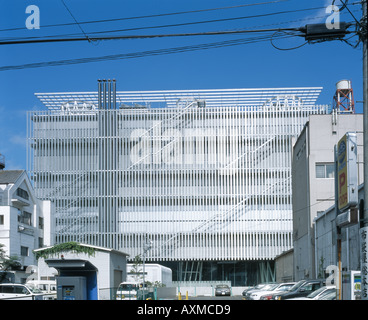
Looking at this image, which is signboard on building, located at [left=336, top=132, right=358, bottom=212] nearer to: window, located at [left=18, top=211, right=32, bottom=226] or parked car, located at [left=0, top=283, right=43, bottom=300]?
parked car, located at [left=0, top=283, right=43, bottom=300]

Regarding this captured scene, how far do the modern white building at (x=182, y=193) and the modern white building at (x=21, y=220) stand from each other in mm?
17252

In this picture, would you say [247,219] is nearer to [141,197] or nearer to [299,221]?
[141,197]

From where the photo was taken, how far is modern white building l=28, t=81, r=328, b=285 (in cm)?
8650

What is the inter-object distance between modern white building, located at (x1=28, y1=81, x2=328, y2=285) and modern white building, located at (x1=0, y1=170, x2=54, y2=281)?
56.6ft

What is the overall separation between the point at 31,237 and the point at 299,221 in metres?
29.1

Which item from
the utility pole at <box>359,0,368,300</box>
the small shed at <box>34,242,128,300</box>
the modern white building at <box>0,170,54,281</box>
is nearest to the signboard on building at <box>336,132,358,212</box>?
the utility pole at <box>359,0,368,300</box>

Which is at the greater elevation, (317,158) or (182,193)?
(182,193)

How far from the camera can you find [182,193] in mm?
92000

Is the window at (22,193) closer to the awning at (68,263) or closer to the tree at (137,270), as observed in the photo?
the tree at (137,270)

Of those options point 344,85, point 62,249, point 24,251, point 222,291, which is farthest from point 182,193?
point 62,249


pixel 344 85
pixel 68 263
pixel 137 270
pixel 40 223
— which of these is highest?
pixel 344 85

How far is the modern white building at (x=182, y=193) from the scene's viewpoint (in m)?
86.5

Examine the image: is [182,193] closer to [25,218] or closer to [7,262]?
[25,218]

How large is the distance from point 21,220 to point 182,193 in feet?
109
